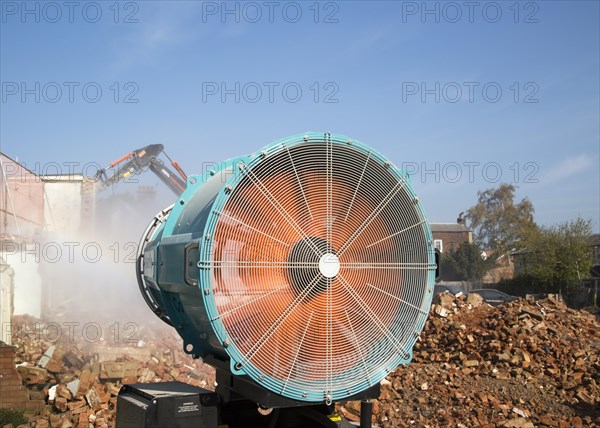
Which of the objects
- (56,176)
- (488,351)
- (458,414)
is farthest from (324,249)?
(56,176)

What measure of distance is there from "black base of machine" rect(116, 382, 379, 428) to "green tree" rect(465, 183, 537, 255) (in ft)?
183

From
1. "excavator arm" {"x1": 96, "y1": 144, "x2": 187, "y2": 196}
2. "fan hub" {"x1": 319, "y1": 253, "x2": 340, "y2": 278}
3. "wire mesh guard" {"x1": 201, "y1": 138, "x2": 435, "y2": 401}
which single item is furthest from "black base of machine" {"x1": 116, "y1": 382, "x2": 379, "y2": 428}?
"excavator arm" {"x1": 96, "y1": 144, "x2": 187, "y2": 196}

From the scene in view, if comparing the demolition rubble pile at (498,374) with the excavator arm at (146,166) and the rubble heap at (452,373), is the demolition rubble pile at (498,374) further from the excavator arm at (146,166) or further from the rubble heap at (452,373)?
the excavator arm at (146,166)

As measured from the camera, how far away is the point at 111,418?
9.90 m

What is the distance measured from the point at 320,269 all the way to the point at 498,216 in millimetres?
59619

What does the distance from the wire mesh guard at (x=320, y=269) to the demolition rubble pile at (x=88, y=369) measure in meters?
6.65

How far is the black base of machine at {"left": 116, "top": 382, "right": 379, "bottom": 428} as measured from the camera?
4.05m

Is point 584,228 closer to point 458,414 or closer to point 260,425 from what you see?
point 458,414

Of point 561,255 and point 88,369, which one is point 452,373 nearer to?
point 88,369

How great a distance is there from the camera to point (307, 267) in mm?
4043

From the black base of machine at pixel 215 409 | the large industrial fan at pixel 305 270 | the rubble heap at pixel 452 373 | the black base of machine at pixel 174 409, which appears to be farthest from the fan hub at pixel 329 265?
the rubble heap at pixel 452 373

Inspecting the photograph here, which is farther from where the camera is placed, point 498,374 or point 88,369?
point 88,369

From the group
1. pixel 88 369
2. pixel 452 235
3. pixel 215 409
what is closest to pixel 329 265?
pixel 215 409

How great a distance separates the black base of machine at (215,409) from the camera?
4.05 m
